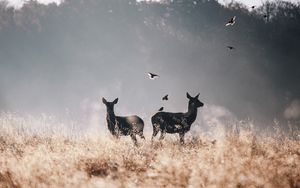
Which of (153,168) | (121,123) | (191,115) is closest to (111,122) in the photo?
(121,123)

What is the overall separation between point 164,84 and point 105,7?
32.8 feet

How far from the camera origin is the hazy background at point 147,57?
128ft

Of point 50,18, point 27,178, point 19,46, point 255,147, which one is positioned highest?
point 50,18

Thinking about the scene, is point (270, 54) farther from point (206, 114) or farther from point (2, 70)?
point (2, 70)

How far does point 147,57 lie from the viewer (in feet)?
143

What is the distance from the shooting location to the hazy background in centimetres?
3912

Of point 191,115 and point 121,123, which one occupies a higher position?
point 191,115

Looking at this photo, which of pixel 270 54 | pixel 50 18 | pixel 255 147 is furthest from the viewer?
pixel 50 18

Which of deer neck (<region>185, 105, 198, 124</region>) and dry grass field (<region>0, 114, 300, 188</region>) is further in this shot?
deer neck (<region>185, 105, 198, 124</region>)

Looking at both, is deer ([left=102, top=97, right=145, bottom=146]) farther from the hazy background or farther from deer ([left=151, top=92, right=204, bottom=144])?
the hazy background

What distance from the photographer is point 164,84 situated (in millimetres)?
42062

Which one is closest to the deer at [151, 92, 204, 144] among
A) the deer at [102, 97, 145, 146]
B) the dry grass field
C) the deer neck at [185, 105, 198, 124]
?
the deer neck at [185, 105, 198, 124]

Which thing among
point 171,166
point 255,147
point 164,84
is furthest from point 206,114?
point 171,166

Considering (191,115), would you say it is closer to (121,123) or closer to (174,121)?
(174,121)
